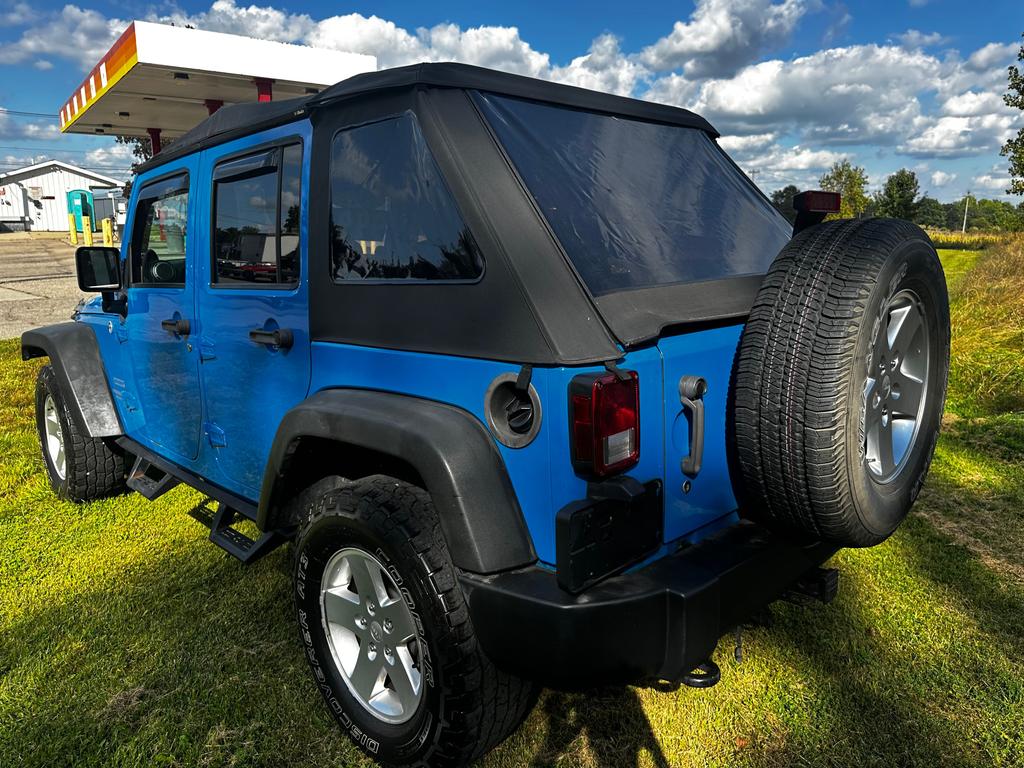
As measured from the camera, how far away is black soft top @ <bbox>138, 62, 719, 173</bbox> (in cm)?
214

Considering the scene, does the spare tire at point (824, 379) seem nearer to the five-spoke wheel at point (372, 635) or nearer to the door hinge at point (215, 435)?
the five-spoke wheel at point (372, 635)

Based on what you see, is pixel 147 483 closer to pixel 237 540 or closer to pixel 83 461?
pixel 83 461

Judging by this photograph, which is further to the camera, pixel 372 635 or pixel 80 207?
pixel 80 207

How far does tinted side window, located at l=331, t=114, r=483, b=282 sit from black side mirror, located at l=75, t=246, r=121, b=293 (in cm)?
201

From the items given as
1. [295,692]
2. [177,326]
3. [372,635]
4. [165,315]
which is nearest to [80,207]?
[165,315]

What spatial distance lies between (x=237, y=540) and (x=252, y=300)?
996 mm

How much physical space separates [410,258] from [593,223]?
0.56 meters

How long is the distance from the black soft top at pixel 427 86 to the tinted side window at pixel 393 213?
0.12 meters

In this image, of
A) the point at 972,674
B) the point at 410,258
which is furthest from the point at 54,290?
the point at 972,674

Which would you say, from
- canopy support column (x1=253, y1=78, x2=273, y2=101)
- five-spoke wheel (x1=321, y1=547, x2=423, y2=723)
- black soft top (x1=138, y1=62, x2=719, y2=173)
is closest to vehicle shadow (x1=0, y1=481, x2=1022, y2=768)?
five-spoke wheel (x1=321, y1=547, x2=423, y2=723)

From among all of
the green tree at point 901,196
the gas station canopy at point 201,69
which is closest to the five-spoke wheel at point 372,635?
the gas station canopy at point 201,69

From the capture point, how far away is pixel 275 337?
2570 mm

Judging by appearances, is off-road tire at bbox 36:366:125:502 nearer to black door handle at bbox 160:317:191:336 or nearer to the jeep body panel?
black door handle at bbox 160:317:191:336

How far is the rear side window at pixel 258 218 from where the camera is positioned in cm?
260
